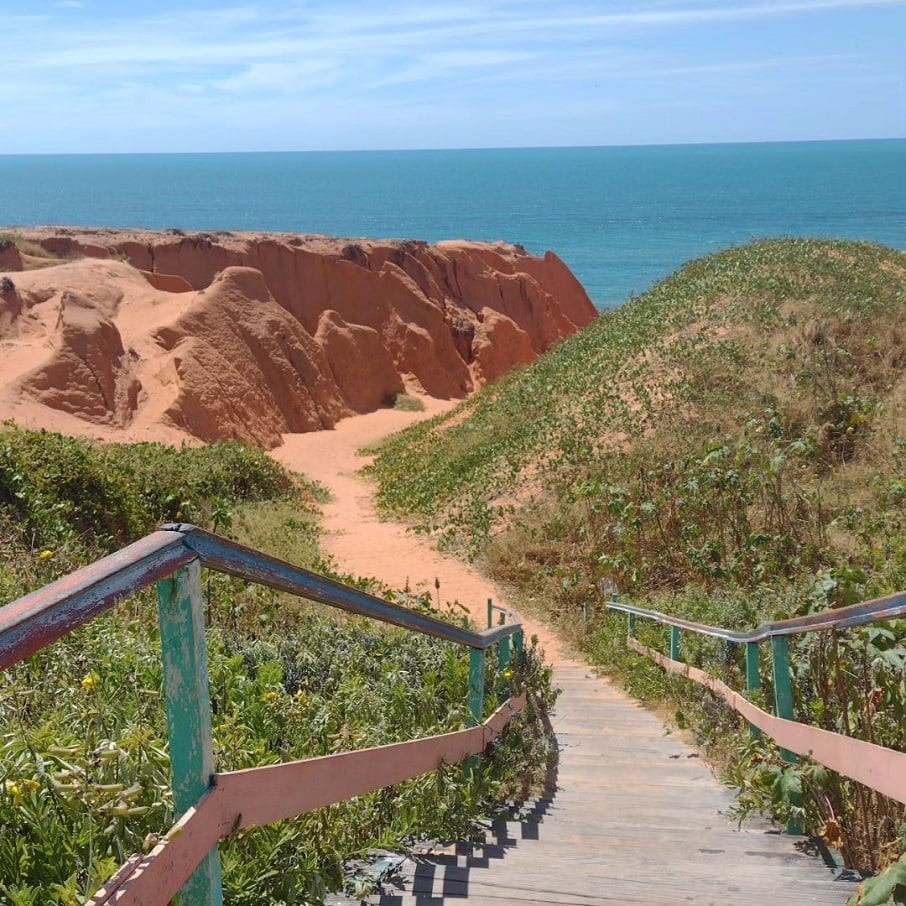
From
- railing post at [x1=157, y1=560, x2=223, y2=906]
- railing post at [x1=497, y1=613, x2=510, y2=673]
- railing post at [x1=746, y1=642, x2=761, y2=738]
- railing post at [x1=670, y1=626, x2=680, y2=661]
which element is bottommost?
railing post at [x1=670, y1=626, x2=680, y2=661]

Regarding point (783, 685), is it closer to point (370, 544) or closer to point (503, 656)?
point (503, 656)

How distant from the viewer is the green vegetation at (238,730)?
2.60 m

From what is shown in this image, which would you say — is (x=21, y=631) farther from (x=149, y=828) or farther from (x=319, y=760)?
(x=319, y=760)

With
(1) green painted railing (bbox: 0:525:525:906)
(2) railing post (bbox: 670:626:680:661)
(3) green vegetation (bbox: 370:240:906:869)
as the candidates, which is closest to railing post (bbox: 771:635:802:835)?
(3) green vegetation (bbox: 370:240:906:869)

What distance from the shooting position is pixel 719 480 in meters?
12.7

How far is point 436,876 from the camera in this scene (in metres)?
3.71

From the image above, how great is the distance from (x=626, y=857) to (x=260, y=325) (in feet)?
81.0

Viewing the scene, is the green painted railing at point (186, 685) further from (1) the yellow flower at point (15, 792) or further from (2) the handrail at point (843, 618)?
(2) the handrail at point (843, 618)

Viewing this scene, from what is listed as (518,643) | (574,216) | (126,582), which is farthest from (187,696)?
(574,216)

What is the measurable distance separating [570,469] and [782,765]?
11732 mm

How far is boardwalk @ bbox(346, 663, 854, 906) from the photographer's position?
3.68m

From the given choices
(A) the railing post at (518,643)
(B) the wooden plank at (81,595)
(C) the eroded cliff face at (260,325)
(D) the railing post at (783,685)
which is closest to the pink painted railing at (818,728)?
(D) the railing post at (783,685)

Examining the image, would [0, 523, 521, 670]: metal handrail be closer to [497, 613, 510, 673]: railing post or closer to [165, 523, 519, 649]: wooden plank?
[165, 523, 519, 649]: wooden plank

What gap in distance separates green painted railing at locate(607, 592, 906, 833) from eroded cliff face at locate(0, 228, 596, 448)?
16.6 metres
